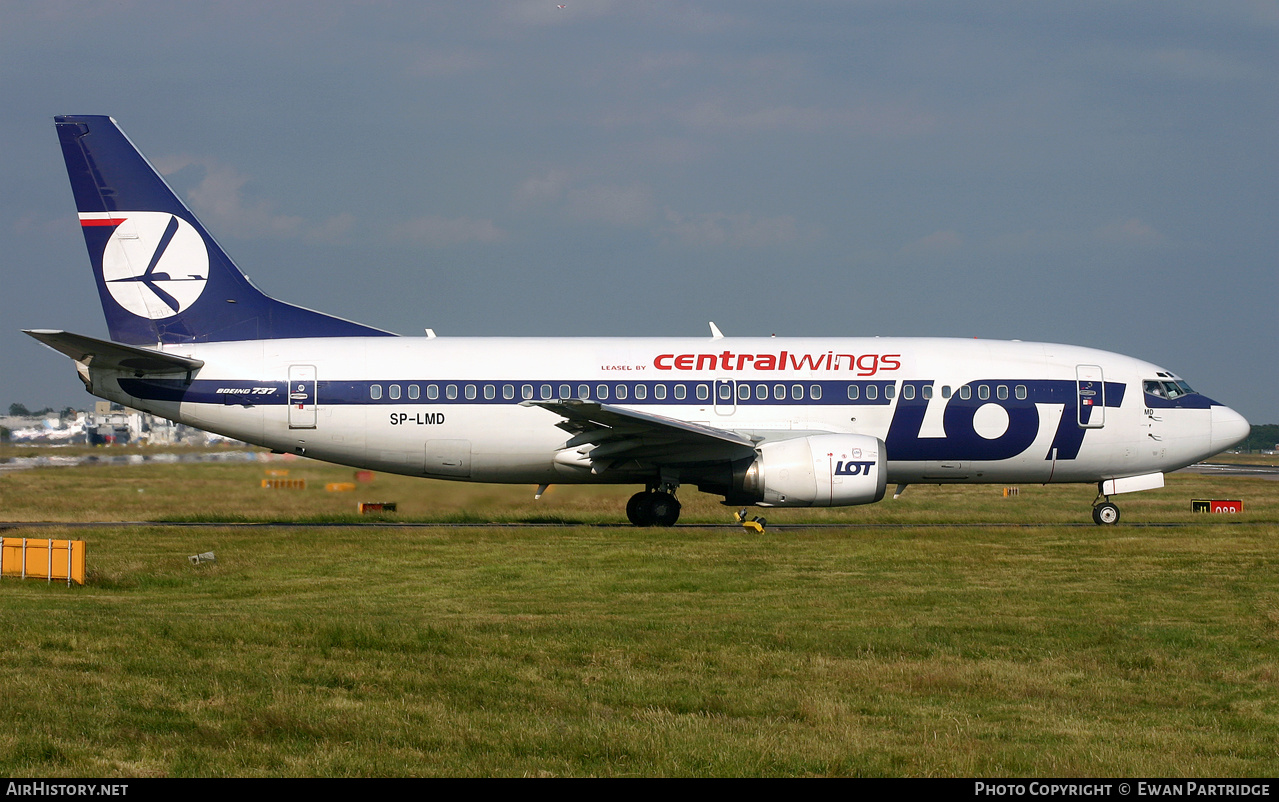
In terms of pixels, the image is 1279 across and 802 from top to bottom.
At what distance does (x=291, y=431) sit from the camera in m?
24.3

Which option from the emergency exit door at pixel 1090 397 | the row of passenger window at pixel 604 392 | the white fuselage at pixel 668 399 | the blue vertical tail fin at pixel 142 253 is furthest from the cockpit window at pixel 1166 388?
the blue vertical tail fin at pixel 142 253

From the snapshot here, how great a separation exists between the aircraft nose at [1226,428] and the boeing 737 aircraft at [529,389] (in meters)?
1.15

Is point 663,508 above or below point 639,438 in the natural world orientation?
below

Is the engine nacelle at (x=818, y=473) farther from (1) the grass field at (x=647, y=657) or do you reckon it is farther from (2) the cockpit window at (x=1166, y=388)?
(2) the cockpit window at (x=1166, y=388)

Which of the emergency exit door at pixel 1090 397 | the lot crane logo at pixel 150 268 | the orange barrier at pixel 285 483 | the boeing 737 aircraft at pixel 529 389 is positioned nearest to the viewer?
the boeing 737 aircraft at pixel 529 389

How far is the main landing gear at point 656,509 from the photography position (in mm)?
24703

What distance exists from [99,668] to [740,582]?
864 centimetres

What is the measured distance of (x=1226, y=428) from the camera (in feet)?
85.8

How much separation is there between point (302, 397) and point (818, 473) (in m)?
10.3

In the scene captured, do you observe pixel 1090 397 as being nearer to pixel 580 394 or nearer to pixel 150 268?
pixel 580 394

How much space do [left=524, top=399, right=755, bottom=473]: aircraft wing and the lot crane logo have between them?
787cm

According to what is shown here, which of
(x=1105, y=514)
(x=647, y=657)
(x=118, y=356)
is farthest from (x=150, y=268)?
(x=1105, y=514)

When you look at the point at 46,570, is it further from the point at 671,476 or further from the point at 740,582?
the point at 671,476
